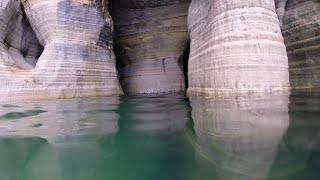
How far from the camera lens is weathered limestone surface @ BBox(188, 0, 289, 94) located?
3.45 m

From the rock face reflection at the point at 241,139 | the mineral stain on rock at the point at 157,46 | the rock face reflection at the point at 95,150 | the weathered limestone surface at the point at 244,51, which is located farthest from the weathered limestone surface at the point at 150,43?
the rock face reflection at the point at 95,150

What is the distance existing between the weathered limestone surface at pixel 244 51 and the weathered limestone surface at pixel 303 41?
1258 millimetres

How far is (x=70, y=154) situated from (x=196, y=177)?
64 cm

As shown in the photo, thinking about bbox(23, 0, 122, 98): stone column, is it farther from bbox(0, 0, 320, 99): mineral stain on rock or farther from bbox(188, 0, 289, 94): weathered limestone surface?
bbox(188, 0, 289, 94): weathered limestone surface

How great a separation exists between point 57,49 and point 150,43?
3131mm

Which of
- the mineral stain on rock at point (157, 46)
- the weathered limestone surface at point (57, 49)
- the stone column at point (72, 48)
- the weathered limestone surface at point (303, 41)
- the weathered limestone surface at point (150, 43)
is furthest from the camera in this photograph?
the weathered limestone surface at point (150, 43)

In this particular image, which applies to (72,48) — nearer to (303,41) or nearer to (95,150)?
(303,41)

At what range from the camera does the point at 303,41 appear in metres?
4.80

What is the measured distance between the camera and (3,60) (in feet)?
16.8

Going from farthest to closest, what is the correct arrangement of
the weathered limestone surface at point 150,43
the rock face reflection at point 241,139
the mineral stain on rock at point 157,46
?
1. the weathered limestone surface at point 150,43
2. the mineral stain on rock at point 157,46
3. the rock face reflection at point 241,139

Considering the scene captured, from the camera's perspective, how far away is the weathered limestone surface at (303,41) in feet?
15.1

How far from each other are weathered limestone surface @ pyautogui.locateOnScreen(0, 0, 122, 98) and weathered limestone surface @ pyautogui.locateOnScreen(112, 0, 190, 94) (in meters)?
1.63

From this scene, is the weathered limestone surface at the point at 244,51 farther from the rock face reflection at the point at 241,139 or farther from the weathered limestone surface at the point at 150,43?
→ the weathered limestone surface at the point at 150,43

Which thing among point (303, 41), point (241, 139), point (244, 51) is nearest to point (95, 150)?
point (241, 139)
